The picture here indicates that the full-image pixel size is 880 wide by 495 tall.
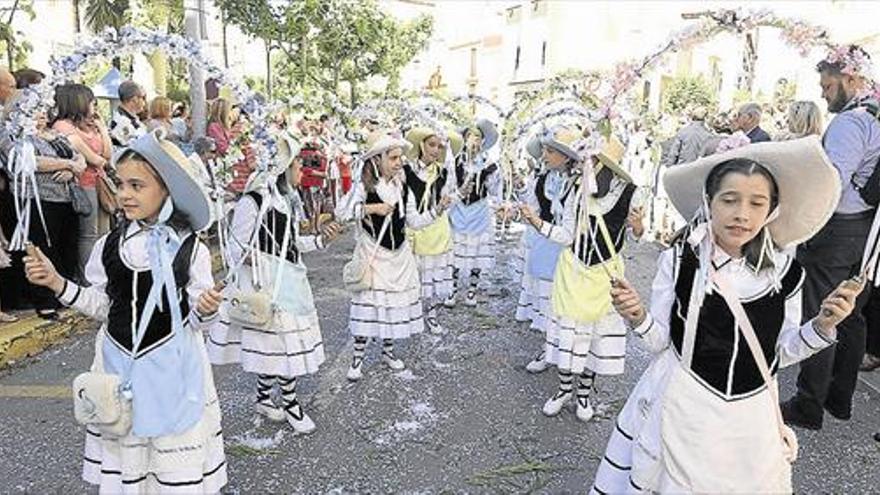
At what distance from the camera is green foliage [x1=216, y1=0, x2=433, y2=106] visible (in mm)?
13344

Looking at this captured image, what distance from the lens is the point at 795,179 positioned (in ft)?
8.04

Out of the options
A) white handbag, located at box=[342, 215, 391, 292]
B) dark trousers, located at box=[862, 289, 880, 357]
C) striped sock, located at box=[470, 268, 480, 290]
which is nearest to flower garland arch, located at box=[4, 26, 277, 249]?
white handbag, located at box=[342, 215, 391, 292]

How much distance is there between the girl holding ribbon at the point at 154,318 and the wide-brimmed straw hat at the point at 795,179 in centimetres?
195

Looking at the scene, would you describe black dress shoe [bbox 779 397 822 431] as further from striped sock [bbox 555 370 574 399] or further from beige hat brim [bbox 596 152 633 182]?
beige hat brim [bbox 596 152 633 182]

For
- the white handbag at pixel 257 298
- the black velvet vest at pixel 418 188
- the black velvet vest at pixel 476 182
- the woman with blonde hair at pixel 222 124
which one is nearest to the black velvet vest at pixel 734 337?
the white handbag at pixel 257 298

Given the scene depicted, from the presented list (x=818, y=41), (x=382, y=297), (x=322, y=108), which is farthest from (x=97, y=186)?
(x=322, y=108)

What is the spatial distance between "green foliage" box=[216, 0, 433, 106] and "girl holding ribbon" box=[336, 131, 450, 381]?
890 cm

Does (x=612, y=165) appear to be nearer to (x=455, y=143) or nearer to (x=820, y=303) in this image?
(x=820, y=303)

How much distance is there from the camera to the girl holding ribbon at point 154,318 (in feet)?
9.00

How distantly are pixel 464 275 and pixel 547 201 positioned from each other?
105 inches

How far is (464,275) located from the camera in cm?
834

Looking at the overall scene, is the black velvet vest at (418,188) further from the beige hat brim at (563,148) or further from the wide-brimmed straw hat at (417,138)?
the beige hat brim at (563,148)

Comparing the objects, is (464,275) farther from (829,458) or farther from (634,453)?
(634,453)

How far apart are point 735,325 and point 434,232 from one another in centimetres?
434
